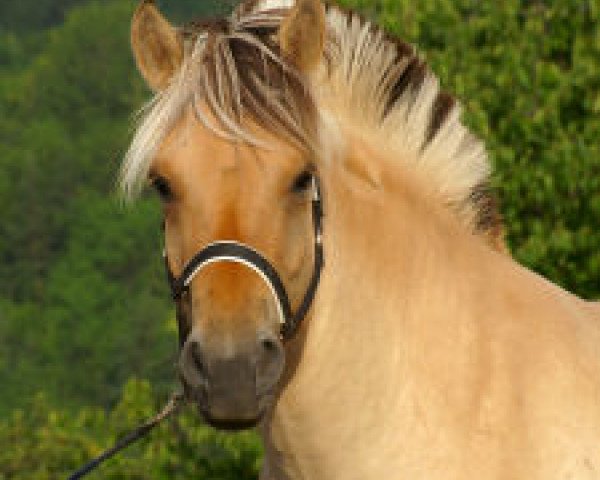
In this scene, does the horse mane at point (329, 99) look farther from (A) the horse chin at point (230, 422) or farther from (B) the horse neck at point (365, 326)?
(A) the horse chin at point (230, 422)

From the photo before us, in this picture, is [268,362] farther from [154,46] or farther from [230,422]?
[154,46]

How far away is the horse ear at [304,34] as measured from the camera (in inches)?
240

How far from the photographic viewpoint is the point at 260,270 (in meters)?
5.70

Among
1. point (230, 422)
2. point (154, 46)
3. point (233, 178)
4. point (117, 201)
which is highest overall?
point (154, 46)

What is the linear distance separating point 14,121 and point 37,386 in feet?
155

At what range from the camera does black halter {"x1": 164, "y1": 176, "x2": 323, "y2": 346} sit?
5676 mm

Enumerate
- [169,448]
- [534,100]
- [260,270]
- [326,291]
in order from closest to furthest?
1. [260,270]
2. [326,291]
3. [534,100]
4. [169,448]

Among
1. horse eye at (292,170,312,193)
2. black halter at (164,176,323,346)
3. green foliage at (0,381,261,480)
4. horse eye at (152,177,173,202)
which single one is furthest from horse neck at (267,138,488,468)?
green foliage at (0,381,261,480)

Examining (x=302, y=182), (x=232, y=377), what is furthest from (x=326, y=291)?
(x=232, y=377)

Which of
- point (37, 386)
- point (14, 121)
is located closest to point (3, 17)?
point (14, 121)

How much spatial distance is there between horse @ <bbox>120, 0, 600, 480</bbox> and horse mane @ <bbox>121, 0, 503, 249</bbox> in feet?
0.04

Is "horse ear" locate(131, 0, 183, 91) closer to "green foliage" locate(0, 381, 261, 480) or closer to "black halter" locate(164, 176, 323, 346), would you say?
"black halter" locate(164, 176, 323, 346)

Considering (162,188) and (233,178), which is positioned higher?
(233,178)

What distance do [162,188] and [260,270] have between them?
0.47 metres
